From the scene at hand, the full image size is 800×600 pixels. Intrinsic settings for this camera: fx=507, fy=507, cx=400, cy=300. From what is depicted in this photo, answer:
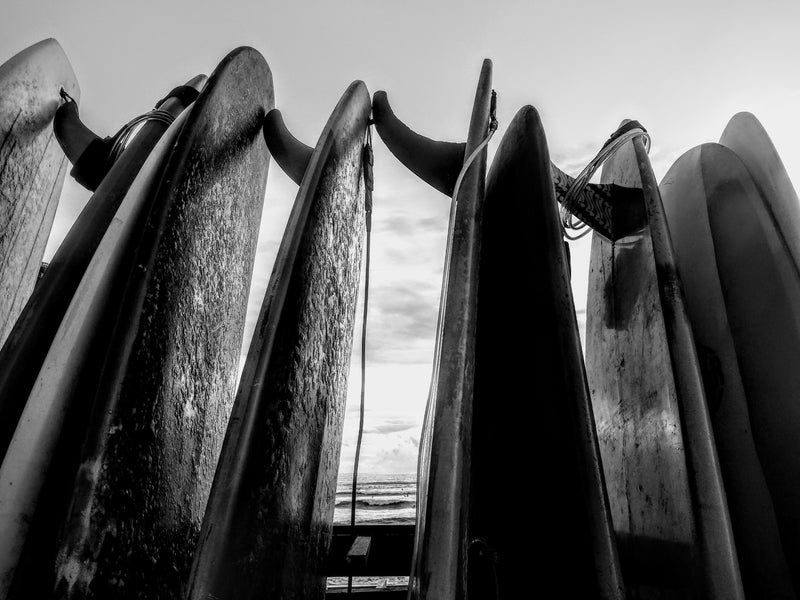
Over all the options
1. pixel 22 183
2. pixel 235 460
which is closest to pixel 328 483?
pixel 235 460

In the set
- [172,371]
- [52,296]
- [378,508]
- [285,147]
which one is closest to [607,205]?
[285,147]

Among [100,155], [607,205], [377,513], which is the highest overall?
[100,155]

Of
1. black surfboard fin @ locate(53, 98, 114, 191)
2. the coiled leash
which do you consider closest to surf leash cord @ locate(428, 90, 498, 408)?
the coiled leash

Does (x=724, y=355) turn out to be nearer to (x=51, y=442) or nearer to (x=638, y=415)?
(x=638, y=415)

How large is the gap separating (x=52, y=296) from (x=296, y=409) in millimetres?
629

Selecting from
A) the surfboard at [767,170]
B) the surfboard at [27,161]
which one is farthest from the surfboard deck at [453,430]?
the surfboard at [27,161]

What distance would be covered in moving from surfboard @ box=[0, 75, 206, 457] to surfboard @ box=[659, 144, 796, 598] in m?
1.52

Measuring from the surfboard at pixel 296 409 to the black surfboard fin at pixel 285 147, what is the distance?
23 centimetres

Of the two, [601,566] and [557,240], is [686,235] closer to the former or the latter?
[557,240]

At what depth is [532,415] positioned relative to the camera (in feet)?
3.65

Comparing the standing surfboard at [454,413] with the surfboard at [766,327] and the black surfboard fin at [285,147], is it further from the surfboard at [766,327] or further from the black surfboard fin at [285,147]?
the surfboard at [766,327]

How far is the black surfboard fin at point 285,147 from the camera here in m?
1.70

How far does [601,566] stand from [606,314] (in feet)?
3.30

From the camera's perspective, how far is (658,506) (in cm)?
122
